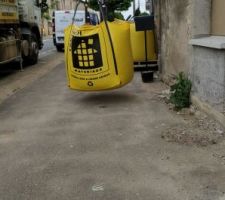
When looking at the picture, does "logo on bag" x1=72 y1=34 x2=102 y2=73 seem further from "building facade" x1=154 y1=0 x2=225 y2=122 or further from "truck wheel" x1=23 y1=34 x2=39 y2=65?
"truck wheel" x1=23 y1=34 x2=39 y2=65

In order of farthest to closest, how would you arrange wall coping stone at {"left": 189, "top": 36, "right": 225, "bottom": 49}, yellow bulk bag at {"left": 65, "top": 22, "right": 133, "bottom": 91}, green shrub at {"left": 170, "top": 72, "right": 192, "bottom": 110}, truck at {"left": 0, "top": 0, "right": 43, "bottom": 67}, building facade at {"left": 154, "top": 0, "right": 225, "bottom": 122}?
truck at {"left": 0, "top": 0, "right": 43, "bottom": 67}, yellow bulk bag at {"left": 65, "top": 22, "right": 133, "bottom": 91}, green shrub at {"left": 170, "top": 72, "right": 192, "bottom": 110}, building facade at {"left": 154, "top": 0, "right": 225, "bottom": 122}, wall coping stone at {"left": 189, "top": 36, "right": 225, "bottom": 49}

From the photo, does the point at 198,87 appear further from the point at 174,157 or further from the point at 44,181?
the point at 44,181

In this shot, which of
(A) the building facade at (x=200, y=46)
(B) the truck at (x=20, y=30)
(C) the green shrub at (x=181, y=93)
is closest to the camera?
(A) the building facade at (x=200, y=46)

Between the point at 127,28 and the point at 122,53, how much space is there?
0.50 meters

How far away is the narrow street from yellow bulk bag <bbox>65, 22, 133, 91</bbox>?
0.42 metres

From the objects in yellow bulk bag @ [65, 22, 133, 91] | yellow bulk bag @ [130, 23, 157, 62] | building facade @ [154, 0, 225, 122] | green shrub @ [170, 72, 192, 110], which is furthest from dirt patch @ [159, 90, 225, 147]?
yellow bulk bag @ [130, 23, 157, 62]

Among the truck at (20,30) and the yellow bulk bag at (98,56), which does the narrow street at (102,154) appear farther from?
the truck at (20,30)

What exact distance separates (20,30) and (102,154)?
1172 centimetres

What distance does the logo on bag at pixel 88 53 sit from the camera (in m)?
8.32

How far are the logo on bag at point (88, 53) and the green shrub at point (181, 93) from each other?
1.39m

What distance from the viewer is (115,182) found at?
4.64m

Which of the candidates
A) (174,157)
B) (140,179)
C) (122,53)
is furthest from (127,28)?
(140,179)

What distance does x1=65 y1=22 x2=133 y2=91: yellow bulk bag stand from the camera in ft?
27.3

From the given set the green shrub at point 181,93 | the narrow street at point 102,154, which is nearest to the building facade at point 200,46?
the green shrub at point 181,93
